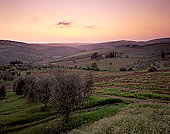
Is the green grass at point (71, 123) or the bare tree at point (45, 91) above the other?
the bare tree at point (45, 91)

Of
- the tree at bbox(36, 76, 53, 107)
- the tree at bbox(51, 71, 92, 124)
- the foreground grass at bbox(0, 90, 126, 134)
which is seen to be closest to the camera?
the foreground grass at bbox(0, 90, 126, 134)

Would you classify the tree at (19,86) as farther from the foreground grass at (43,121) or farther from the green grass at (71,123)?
the green grass at (71,123)

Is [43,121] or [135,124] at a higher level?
[135,124]

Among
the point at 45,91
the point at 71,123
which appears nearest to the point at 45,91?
the point at 45,91

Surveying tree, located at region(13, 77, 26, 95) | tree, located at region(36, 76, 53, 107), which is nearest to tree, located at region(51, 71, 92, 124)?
tree, located at region(36, 76, 53, 107)

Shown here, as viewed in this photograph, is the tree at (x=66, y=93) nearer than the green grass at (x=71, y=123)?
No

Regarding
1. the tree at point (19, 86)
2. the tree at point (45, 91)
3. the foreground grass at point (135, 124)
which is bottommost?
the tree at point (19, 86)

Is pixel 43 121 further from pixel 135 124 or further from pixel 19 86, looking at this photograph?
pixel 19 86

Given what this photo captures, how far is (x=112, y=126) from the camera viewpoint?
18250 mm

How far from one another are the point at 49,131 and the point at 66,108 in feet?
12.4

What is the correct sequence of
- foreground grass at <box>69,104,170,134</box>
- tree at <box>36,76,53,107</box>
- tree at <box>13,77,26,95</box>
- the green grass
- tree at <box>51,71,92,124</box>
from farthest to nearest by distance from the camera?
tree at <box>13,77,26,95</box> → tree at <box>36,76,53,107</box> → tree at <box>51,71,92,124</box> → the green grass → foreground grass at <box>69,104,170,134</box>

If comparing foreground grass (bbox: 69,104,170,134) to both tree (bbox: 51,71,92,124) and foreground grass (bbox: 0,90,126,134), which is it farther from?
tree (bbox: 51,71,92,124)

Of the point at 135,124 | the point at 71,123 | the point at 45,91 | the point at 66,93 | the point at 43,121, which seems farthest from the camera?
the point at 45,91

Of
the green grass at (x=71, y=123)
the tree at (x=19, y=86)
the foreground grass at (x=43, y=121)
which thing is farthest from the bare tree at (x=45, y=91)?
the tree at (x=19, y=86)
